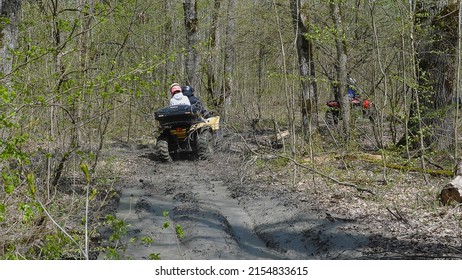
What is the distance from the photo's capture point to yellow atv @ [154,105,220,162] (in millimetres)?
13188

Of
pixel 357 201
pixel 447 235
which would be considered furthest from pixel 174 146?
pixel 447 235

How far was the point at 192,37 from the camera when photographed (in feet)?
55.3

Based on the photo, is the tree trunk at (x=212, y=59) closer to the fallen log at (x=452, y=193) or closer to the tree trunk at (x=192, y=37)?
the tree trunk at (x=192, y=37)

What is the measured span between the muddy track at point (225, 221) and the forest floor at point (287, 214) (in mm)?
14

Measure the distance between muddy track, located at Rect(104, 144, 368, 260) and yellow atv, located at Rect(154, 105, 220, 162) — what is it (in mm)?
1366

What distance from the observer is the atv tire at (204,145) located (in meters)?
13.9

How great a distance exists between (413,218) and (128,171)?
6771 mm

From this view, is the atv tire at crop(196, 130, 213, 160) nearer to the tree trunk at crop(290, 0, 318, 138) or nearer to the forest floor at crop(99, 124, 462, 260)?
the forest floor at crop(99, 124, 462, 260)

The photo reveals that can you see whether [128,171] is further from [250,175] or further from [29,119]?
Result: [29,119]

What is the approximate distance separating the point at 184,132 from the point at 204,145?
0.55 metres

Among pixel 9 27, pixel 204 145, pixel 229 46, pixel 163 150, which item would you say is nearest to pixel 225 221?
pixel 9 27

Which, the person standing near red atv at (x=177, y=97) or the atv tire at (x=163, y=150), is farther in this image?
the person standing near red atv at (x=177, y=97)

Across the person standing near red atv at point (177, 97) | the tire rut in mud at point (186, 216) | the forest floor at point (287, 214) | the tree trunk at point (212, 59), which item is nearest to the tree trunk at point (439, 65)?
the forest floor at point (287, 214)

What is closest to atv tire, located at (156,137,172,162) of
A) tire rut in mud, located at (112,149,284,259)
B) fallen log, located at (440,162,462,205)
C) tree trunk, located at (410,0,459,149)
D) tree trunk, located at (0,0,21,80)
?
tire rut in mud, located at (112,149,284,259)
